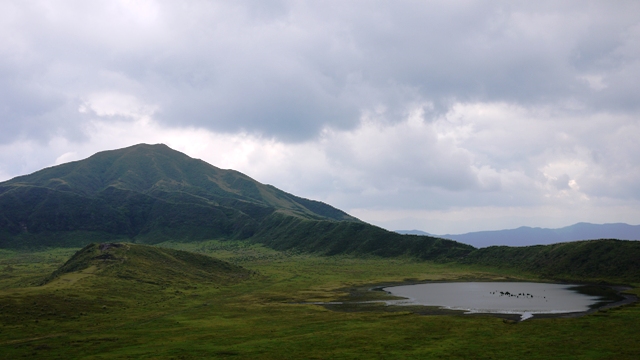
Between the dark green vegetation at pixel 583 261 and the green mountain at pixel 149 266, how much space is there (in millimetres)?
105049

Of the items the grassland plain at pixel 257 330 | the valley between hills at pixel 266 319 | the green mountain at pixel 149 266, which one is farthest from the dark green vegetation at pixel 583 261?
the green mountain at pixel 149 266

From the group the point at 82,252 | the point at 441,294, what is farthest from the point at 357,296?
the point at 82,252

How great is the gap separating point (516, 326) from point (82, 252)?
141m

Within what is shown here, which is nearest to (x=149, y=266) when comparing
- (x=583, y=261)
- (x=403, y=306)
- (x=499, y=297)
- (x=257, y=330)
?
(x=257, y=330)

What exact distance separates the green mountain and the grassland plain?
50.5 ft

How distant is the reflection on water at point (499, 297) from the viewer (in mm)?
86062

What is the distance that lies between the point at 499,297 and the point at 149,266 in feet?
343

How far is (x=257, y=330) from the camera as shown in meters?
70.8

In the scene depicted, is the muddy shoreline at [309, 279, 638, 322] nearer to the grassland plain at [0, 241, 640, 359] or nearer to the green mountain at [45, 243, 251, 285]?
the grassland plain at [0, 241, 640, 359]

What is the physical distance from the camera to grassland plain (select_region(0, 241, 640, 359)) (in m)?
55.3

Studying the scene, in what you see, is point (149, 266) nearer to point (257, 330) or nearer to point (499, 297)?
point (257, 330)

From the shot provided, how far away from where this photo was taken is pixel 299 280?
151 m

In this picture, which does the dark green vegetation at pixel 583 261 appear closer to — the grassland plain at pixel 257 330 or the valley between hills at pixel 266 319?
the valley between hills at pixel 266 319

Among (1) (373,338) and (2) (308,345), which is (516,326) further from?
(2) (308,345)
